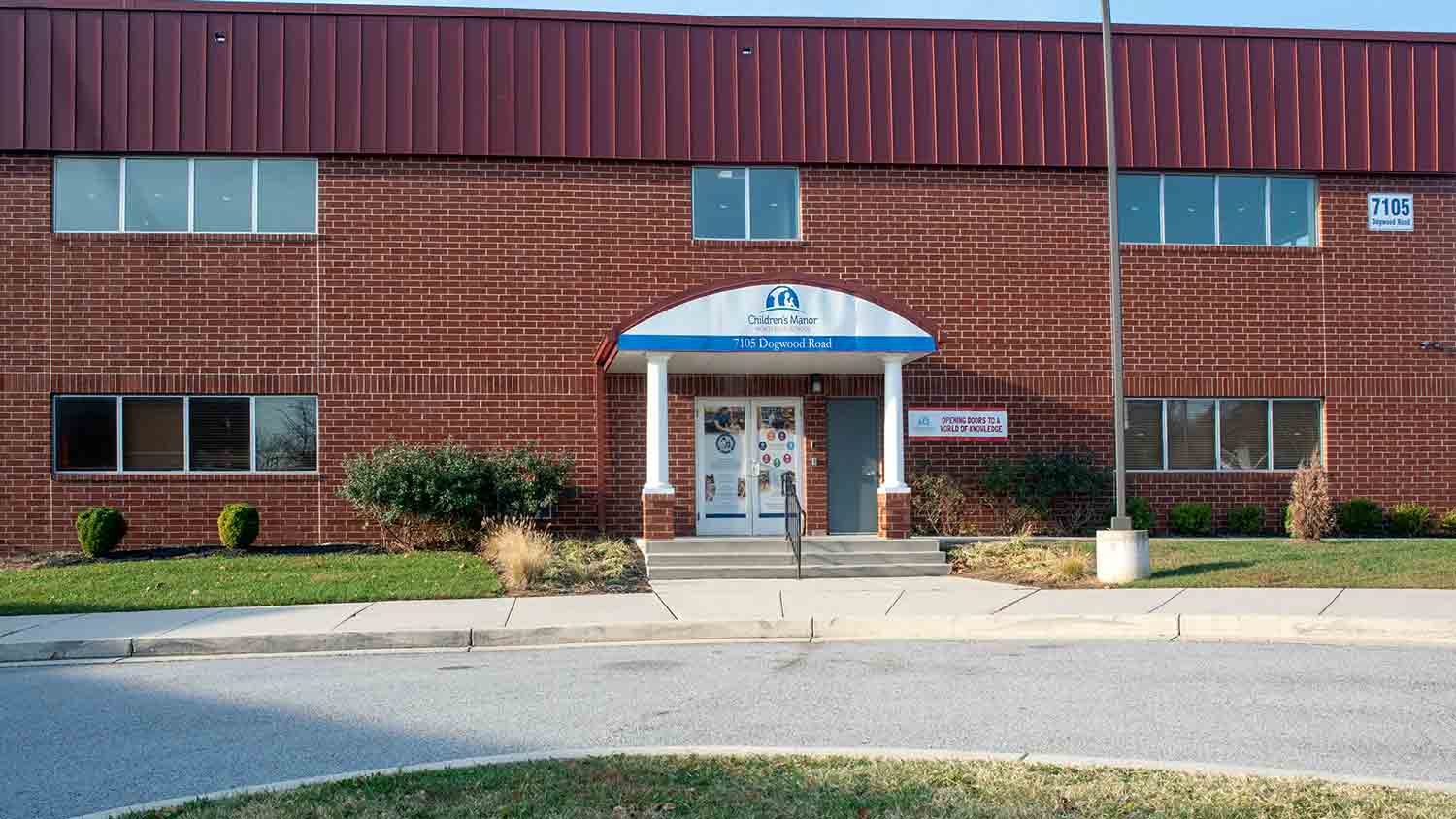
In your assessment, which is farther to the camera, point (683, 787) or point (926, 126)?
point (926, 126)

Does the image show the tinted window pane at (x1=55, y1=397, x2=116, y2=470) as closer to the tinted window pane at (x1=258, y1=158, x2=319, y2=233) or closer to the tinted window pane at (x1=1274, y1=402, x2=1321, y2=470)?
the tinted window pane at (x1=258, y1=158, x2=319, y2=233)

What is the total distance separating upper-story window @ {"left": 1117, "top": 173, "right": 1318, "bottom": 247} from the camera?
72.3 ft

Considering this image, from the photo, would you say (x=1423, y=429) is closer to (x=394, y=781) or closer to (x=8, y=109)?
(x=394, y=781)

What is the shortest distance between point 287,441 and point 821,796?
16.2m

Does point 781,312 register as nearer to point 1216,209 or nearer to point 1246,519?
point 1216,209

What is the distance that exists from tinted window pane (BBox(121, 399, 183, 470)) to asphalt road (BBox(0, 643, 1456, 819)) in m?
9.66

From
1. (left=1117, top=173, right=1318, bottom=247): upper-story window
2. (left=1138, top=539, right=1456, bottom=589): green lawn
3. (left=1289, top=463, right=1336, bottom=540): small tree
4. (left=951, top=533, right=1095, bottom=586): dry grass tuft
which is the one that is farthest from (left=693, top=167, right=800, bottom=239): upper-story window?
(left=1289, top=463, right=1336, bottom=540): small tree

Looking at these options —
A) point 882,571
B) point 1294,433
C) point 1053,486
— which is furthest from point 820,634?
point 1294,433

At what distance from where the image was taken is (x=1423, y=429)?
22203 mm

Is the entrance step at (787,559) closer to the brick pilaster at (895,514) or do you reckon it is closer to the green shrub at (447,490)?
the brick pilaster at (895,514)

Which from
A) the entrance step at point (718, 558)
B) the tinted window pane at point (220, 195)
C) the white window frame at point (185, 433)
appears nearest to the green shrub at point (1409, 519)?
the entrance step at point (718, 558)

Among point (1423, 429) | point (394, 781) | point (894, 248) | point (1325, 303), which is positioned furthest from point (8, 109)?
point (1423, 429)

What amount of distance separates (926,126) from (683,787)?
16747mm

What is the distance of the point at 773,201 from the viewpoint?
21.5 metres
